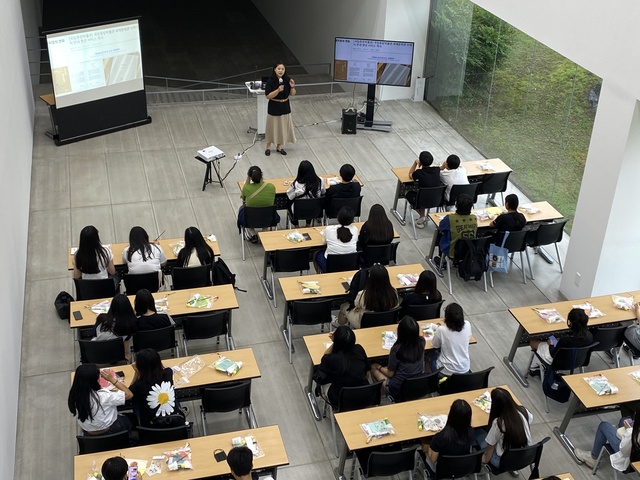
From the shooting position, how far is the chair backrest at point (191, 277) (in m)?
8.66

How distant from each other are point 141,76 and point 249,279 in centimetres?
562

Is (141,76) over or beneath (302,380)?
over

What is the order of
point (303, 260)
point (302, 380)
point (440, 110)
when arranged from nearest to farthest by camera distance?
1. point (302, 380)
2. point (303, 260)
3. point (440, 110)

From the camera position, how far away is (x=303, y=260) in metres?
9.41

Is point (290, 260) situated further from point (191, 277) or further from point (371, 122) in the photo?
point (371, 122)

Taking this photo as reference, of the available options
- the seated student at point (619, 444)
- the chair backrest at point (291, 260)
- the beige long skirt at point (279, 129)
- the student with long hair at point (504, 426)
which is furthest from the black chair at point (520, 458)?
the beige long skirt at point (279, 129)

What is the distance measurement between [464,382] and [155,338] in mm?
3091

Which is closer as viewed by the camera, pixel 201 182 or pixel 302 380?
pixel 302 380

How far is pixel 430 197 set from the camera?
10758 millimetres

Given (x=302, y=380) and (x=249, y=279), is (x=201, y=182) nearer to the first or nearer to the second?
(x=249, y=279)

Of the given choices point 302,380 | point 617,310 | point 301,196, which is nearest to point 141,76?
point 301,196

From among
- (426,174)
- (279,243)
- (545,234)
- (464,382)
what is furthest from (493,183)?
(464,382)

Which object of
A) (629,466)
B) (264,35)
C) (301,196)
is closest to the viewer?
(629,466)

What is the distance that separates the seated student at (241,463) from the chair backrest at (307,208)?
4.98 m
